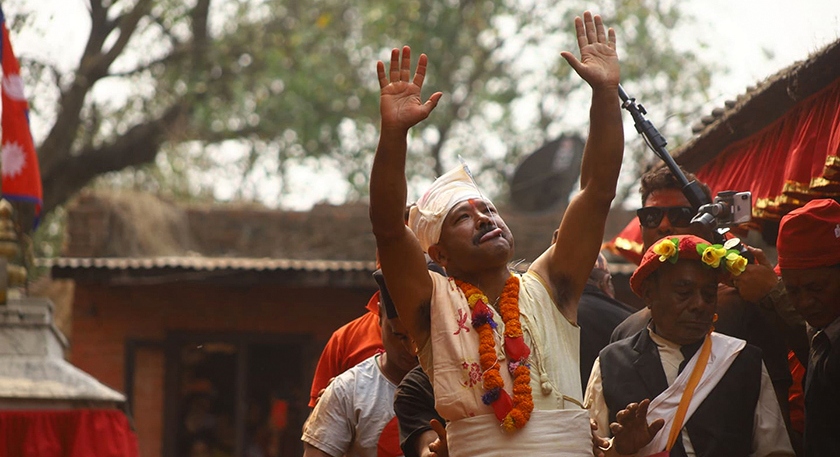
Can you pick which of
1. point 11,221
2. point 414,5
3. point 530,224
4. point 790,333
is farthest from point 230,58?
point 790,333

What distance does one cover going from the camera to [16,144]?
8.89 metres

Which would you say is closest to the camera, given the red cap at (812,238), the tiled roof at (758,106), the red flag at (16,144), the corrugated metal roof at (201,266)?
the red cap at (812,238)

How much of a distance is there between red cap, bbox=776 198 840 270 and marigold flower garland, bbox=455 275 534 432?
116cm

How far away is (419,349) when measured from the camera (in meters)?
3.81

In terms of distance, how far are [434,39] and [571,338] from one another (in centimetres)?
1788

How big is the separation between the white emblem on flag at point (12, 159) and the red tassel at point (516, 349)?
19.8ft

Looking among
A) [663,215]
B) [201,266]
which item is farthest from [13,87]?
[663,215]

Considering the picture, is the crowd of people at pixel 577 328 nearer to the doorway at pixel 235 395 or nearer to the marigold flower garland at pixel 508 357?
the marigold flower garland at pixel 508 357

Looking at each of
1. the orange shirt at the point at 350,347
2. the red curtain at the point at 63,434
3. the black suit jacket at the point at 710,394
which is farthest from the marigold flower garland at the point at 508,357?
the red curtain at the point at 63,434

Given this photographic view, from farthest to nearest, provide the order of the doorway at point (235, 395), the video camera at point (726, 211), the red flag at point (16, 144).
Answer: the doorway at point (235, 395) < the red flag at point (16, 144) < the video camera at point (726, 211)

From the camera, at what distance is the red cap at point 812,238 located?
167 inches

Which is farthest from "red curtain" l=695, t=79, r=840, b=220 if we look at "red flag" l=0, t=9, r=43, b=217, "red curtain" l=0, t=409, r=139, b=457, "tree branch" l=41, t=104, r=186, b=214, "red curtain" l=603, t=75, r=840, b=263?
"tree branch" l=41, t=104, r=186, b=214

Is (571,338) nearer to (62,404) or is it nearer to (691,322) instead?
(691,322)

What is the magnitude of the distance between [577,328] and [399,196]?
78cm
